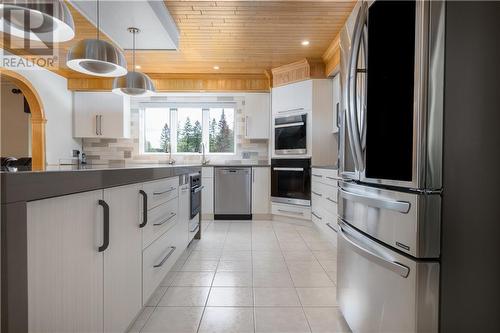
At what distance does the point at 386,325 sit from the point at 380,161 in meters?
0.66

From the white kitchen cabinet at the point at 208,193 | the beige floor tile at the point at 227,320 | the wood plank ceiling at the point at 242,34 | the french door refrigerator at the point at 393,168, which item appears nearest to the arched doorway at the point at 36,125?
the wood plank ceiling at the point at 242,34

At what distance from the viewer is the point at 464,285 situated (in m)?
0.94

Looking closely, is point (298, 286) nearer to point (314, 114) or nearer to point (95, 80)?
point (314, 114)

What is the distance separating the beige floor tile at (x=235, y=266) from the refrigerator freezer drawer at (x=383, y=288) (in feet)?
3.40

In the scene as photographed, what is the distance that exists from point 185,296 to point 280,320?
2.23 feet

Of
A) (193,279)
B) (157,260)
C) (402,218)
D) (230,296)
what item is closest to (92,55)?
(157,260)

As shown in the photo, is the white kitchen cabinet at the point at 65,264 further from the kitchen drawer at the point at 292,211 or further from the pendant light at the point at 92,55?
the kitchen drawer at the point at 292,211

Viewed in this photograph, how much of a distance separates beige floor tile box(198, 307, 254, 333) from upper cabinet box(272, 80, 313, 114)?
311cm

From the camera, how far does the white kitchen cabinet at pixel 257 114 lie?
4797mm

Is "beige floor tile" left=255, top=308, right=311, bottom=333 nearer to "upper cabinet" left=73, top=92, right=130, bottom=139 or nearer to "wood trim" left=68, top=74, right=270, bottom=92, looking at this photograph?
"wood trim" left=68, top=74, right=270, bottom=92

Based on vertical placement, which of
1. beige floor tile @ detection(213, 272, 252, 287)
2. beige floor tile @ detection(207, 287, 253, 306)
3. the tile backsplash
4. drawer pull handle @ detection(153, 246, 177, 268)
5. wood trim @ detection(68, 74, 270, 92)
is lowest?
beige floor tile @ detection(213, 272, 252, 287)

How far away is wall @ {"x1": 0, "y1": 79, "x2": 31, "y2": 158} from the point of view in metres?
5.45

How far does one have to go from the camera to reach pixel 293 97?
4301 mm

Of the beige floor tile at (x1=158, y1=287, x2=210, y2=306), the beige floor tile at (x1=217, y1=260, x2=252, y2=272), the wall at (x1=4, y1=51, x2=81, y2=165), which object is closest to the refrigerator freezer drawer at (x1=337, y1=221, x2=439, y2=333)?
the beige floor tile at (x1=158, y1=287, x2=210, y2=306)
